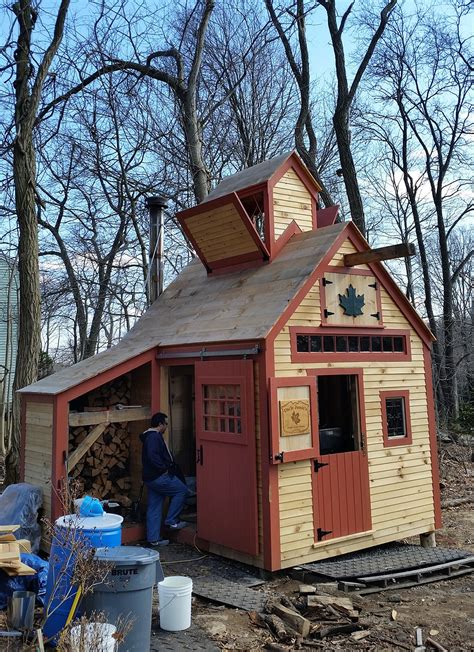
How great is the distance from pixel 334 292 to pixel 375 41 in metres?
12.9

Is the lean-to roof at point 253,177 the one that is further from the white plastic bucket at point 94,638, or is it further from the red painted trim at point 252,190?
the white plastic bucket at point 94,638

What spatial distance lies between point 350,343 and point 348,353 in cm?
15

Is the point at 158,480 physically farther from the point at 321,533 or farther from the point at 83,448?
the point at 321,533

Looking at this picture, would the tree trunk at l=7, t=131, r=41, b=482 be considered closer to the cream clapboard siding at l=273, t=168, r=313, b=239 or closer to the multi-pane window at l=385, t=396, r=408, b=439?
the cream clapboard siding at l=273, t=168, r=313, b=239

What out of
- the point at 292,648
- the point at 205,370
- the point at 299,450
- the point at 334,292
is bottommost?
the point at 292,648

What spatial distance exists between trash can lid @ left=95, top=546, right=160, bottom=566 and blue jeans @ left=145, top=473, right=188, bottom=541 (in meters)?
3.13

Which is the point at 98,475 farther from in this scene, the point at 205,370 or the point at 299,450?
the point at 299,450

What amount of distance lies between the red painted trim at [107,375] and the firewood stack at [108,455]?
897 mm

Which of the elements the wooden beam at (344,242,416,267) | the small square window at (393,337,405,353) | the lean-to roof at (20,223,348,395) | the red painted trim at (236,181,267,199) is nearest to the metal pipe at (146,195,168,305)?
the lean-to roof at (20,223,348,395)

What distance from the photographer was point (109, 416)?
797 centimetres

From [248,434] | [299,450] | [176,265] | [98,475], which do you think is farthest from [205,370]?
[176,265]

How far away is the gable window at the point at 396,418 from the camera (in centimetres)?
807

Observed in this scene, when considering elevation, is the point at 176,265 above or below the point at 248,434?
above

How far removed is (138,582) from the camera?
14.8 feet
